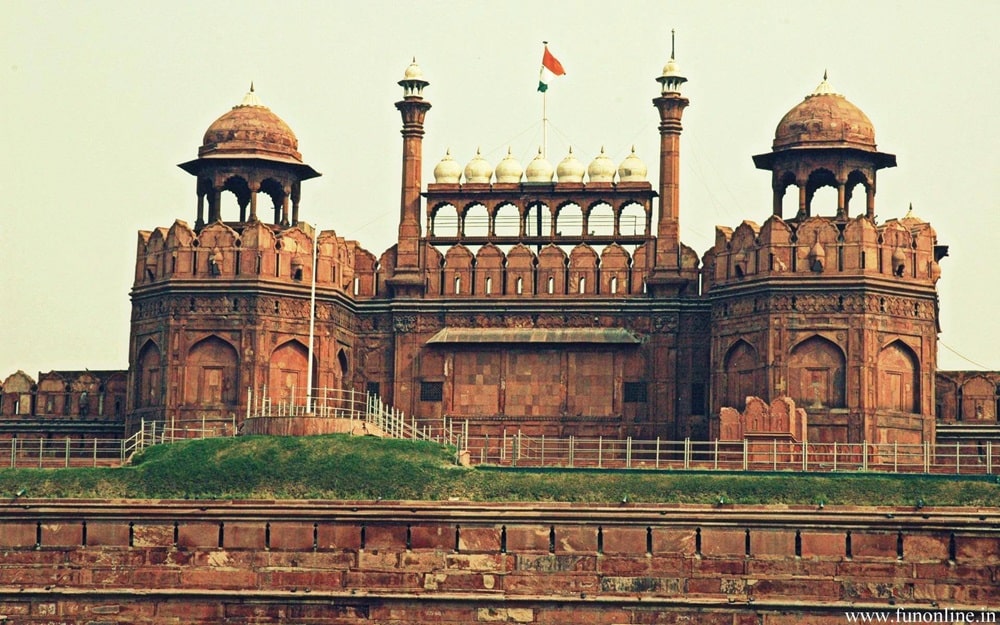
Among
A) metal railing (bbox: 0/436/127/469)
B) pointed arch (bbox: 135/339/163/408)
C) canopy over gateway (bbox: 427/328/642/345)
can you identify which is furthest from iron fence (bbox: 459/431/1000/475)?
metal railing (bbox: 0/436/127/469)

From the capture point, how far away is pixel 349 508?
67.5 m

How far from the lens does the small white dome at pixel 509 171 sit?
82.9m

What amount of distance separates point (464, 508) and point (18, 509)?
41.0 ft

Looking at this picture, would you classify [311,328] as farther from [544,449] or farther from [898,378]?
[898,378]

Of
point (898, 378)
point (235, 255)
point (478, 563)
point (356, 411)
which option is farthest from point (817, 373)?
point (235, 255)

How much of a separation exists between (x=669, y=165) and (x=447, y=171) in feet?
25.3

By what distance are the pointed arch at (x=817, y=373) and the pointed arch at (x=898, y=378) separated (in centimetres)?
122

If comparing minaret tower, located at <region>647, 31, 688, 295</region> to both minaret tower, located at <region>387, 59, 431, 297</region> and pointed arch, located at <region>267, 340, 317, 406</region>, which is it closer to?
minaret tower, located at <region>387, 59, 431, 297</region>

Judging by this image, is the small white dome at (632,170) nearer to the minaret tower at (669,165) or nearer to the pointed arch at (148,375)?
the minaret tower at (669,165)

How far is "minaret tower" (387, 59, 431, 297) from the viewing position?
270 ft

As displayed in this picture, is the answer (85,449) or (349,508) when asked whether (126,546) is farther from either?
(85,449)

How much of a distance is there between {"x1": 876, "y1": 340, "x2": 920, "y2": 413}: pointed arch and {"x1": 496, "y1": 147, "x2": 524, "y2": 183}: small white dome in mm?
14711

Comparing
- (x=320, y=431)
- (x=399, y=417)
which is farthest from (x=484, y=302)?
(x=320, y=431)

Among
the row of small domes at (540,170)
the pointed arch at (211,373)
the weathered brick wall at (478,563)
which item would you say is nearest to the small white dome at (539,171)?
the row of small domes at (540,170)
